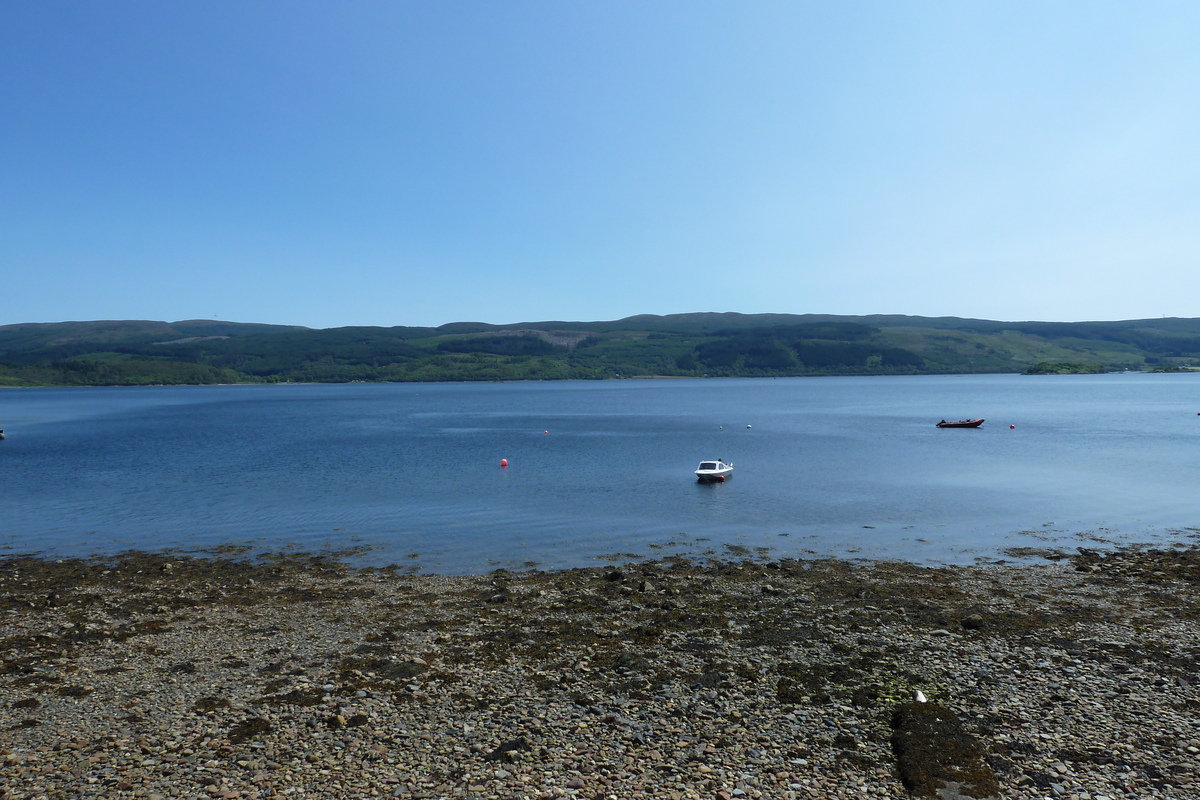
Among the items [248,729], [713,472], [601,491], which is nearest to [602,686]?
[248,729]

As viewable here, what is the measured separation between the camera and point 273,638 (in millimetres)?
19750

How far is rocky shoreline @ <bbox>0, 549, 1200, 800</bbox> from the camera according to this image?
12.2 m

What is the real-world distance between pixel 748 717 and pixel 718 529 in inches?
853

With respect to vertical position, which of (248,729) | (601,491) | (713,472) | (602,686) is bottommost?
(601,491)

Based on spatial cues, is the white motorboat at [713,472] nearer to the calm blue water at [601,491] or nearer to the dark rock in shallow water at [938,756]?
the calm blue water at [601,491]

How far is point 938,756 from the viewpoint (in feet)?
41.9

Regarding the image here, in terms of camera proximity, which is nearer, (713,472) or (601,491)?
(601,491)

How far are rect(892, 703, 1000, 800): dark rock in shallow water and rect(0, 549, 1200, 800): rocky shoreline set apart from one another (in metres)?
0.06

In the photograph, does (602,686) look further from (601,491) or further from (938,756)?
(601,491)

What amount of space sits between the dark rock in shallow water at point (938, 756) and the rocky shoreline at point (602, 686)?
6 centimetres

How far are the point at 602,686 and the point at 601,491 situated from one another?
31.9 metres

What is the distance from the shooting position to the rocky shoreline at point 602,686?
12211 millimetres

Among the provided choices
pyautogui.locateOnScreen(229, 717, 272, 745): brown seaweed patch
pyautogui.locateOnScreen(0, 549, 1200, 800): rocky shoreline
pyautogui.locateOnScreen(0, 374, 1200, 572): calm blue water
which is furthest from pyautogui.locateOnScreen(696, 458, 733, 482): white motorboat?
pyautogui.locateOnScreen(229, 717, 272, 745): brown seaweed patch

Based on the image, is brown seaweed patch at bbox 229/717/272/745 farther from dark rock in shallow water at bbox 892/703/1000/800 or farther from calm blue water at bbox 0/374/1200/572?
calm blue water at bbox 0/374/1200/572
